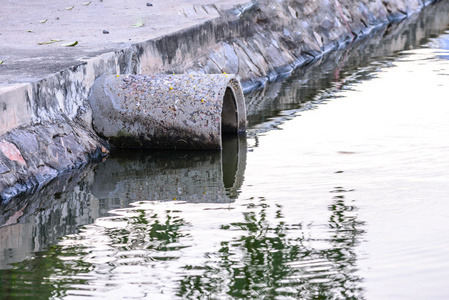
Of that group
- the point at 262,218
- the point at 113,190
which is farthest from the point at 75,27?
the point at 262,218

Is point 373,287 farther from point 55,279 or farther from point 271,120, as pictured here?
point 271,120

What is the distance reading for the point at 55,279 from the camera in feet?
12.5

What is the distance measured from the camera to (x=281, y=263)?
396 centimetres

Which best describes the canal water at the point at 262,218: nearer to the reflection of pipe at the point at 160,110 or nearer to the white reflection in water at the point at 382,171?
the white reflection in water at the point at 382,171

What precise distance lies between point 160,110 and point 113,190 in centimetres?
94

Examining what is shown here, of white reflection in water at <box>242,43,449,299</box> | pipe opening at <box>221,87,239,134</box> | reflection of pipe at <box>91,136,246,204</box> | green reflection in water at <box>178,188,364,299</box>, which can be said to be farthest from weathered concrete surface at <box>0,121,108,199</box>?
green reflection in water at <box>178,188,364,299</box>

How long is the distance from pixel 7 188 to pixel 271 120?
2706 millimetres

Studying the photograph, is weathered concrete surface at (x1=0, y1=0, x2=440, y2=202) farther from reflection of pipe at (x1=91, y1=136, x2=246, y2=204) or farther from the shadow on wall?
reflection of pipe at (x1=91, y1=136, x2=246, y2=204)

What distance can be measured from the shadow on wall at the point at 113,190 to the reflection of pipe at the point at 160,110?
10cm

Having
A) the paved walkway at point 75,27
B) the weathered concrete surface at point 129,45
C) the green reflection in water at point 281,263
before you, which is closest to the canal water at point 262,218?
the green reflection in water at point 281,263

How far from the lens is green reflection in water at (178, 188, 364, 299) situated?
3.63 metres

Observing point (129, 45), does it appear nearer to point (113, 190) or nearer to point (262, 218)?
point (113, 190)

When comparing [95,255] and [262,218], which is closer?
[95,255]

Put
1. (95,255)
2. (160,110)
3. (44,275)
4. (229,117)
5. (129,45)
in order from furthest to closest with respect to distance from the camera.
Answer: (129,45) → (229,117) → (160,110) → (95,255) → (44,275)
